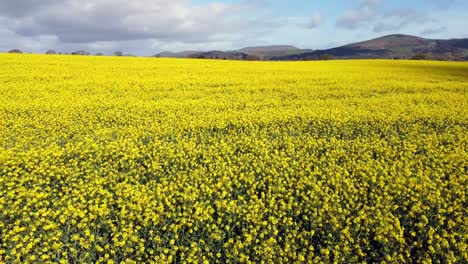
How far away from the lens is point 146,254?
5844mm

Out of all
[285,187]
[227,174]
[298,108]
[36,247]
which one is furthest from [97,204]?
[298,108]

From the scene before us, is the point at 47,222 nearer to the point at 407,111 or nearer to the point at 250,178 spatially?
the point at 250,178

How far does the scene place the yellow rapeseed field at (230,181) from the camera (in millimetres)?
6086

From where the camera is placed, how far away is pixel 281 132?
12.6 metres

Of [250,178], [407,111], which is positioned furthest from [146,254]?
[407,111]

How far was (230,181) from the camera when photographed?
7.99m

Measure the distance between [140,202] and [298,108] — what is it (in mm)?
10323

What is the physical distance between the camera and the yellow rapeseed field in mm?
6086

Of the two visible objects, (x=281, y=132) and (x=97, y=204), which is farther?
(x=281, y=132)

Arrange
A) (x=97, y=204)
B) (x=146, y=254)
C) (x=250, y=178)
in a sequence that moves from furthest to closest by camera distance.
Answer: (x=250, y=178) < (x=97, y=204) < (x=146, y=254)

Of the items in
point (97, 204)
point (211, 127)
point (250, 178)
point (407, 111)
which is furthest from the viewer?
point (407, 111)

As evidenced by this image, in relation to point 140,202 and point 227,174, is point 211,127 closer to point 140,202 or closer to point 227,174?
point 227,174

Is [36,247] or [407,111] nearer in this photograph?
[36,247]

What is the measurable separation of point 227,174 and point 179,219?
2260 millimetres
